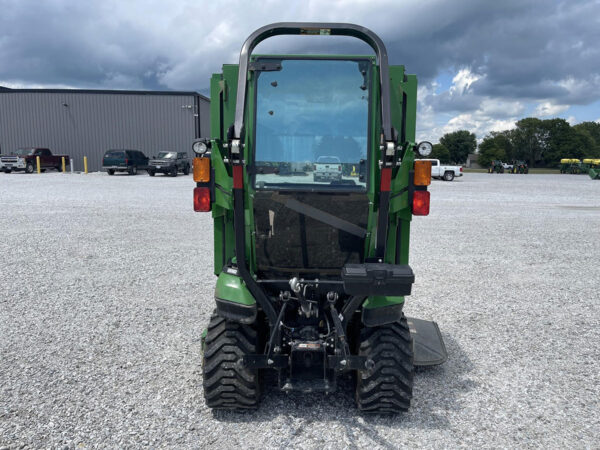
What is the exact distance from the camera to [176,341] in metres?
4.63

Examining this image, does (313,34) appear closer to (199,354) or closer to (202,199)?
(202,199)

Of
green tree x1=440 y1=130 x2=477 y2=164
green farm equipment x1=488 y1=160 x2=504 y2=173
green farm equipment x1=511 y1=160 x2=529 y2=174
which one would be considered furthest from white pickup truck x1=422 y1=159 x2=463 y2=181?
green tree x1=440 y1=130 x2=477 y2=164

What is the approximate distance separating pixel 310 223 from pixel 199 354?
1.97 metres

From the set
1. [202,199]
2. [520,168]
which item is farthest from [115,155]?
[520,168]

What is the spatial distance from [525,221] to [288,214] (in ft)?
40.2

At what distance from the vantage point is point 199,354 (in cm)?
431

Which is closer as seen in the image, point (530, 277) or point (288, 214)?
point (288, 214)

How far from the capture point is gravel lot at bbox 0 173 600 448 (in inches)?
122

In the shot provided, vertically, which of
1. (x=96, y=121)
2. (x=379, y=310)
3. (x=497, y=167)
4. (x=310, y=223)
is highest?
A: (x=96, y=121)

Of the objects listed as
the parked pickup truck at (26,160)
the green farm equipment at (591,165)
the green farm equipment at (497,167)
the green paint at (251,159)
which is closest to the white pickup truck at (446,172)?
the green farm equipment at (591,165)

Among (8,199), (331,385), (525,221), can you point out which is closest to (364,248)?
(331,385)

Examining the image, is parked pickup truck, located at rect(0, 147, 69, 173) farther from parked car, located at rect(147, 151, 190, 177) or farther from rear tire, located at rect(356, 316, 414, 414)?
rear tire, located at rect(356, 316, 414, 414)

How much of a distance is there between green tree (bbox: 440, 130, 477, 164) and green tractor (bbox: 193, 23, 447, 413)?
129 meters

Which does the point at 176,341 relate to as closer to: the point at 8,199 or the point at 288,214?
the point at 288,214
